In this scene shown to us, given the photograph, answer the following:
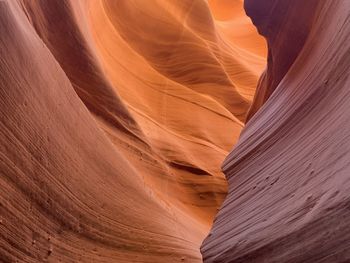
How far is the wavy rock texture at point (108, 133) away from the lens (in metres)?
1.30

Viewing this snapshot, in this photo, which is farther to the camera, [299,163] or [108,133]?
[108,133]

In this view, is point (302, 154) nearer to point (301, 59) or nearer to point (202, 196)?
point (301, 59)

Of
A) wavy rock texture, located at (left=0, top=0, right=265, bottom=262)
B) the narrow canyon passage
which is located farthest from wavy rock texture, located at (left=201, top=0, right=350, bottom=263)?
wavy rock texture, located at (left=0, top=0, right=265, bottom=262)

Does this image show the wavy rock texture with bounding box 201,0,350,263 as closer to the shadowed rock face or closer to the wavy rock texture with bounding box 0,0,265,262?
the shadowed rock face

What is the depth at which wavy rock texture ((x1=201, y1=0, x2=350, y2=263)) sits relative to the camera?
87 centimetres

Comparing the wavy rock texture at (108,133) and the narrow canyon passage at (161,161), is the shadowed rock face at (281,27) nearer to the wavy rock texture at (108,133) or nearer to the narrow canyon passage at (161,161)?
the narrow canyon passage at (161,161)

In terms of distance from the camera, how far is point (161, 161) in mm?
2494

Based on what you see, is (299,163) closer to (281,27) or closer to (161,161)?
(281,27)

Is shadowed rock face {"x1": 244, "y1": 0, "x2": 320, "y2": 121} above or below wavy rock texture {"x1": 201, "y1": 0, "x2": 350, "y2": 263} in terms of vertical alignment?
above

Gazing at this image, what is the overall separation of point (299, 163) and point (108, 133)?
→ 45.1 inches

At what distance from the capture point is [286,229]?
964 mm

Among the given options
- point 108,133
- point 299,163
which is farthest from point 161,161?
point 299,163

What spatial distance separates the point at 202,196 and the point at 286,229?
166 cm

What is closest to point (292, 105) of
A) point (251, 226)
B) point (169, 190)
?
point (251, 226)
